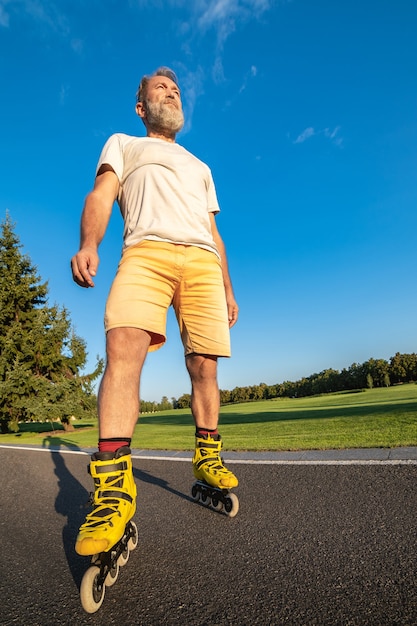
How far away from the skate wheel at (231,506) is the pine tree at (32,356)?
16.2 meters

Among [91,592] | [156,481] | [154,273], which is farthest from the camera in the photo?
[156,481]

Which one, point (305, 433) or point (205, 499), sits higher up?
point (205, 499)

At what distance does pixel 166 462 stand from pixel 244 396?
246 feet

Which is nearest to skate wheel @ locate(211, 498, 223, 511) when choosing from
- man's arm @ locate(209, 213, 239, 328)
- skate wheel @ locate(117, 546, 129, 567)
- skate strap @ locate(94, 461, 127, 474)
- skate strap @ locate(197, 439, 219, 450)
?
skate strap @ locate(197, 439, 219, 450)

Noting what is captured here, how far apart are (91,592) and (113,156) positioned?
2.11 m

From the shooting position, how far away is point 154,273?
191 centimetres

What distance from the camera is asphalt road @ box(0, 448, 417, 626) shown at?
3.22ft

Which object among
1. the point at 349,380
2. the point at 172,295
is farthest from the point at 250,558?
the point at 349,380

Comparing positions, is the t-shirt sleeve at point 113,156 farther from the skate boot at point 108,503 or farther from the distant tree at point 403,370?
the distant tree at point 403,370

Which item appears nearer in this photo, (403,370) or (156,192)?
(156,192)

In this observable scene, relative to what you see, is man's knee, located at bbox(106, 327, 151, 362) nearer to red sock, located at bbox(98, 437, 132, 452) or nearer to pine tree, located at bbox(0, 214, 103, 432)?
red sock, located at bbox(98, 437, 132, 452)

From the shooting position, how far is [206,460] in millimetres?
2004

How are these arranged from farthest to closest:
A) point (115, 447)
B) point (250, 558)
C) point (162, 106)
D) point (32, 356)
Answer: point (32, 356), point (162, 106), point (115, 447), point (250, 558)

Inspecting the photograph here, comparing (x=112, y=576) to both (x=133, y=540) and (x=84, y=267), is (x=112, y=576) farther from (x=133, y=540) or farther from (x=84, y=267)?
(x=84, y=267)
